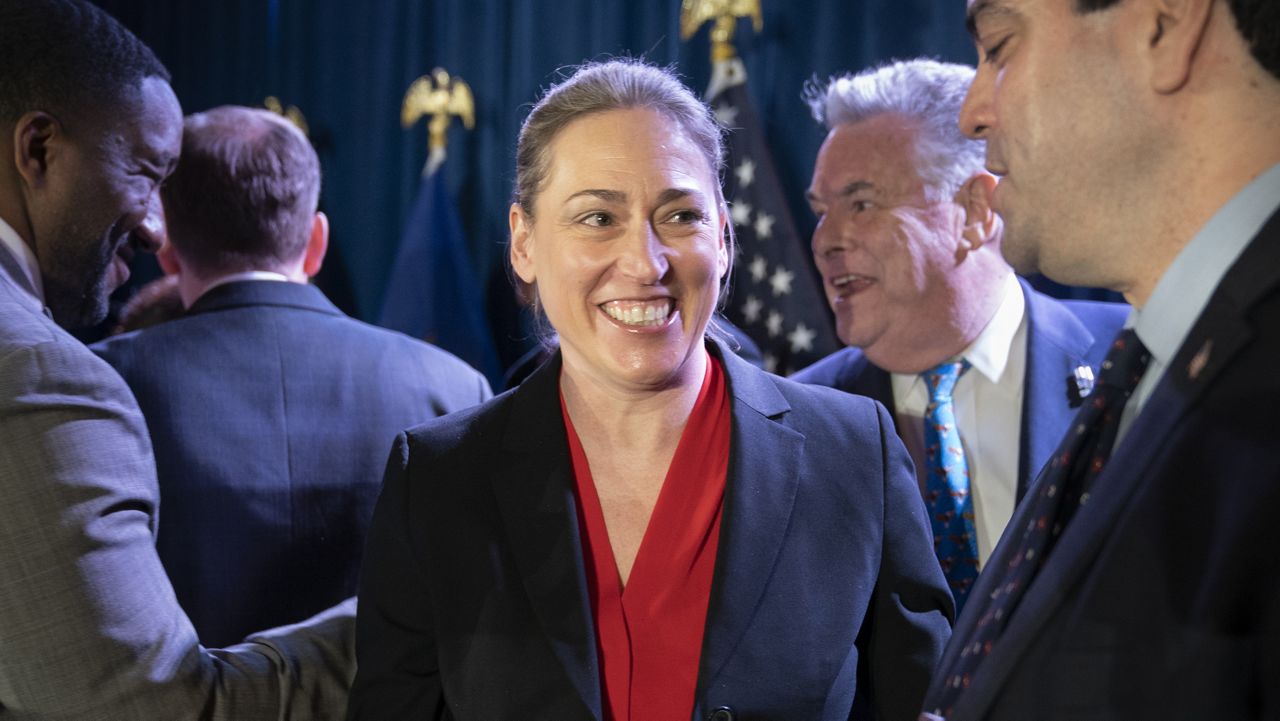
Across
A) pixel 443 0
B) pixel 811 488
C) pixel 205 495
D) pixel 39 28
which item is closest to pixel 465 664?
pixel 811 488

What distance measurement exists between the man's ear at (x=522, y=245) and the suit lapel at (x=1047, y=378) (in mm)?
980

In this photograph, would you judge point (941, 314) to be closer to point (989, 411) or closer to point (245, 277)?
point (989, 411)

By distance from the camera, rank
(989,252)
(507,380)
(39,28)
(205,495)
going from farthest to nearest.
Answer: (507,380) < (989,252) < (205,495) < (39,28)

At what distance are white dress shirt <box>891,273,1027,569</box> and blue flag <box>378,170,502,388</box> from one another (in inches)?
81.3

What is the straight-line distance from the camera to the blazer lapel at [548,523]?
152 cm

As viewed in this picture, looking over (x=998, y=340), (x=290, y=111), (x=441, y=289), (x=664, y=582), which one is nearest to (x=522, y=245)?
(x=664, y=582)

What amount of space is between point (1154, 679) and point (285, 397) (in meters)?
1.62

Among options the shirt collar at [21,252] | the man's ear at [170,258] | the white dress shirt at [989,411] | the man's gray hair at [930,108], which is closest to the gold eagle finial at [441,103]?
the man's ear at [170,258]

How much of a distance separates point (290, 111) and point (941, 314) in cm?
323

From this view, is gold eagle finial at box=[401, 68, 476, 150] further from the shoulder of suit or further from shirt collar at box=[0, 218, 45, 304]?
shirt collar at box=[0, 218, 45, 304]

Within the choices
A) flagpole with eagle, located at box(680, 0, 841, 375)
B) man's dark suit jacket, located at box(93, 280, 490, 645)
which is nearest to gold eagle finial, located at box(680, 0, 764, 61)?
flagpole with eagle, located at box(680, 0, 841, 375)

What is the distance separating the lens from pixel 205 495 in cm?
203

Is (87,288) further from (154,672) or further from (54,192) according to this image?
(154,672)

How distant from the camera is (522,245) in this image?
1837 mm
